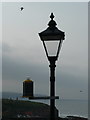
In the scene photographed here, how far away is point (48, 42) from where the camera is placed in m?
6.42

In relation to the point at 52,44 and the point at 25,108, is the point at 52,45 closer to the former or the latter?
the point at 52,44

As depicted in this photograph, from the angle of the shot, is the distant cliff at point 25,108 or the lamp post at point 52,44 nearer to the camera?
the lamp post at point 52,44

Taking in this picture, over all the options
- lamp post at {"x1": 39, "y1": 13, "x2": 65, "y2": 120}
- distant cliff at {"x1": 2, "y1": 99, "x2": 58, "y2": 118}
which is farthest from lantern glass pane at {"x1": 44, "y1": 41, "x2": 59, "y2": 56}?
A: distant cliff at {"x1": 2, "y1": 99, "x2": 58, "y2": 118}

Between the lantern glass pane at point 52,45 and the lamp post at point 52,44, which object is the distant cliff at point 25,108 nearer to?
the lamp post at point 52,44

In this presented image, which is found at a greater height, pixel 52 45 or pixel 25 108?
pixel 52 45

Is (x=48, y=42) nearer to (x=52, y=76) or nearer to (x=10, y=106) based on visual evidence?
(x=52, y=76)

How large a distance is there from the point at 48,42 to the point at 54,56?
0.31 meters

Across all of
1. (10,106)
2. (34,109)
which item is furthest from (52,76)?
(34,109)

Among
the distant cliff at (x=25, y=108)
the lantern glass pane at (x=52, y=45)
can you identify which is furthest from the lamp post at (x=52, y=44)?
A: the distant cliff at (x=25, y=108)

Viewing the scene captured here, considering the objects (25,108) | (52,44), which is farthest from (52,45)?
(25,108)

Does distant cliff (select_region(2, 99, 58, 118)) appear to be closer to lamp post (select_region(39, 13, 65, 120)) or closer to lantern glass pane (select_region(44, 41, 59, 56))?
lamp post (select_region(39, 13, 65, 120))

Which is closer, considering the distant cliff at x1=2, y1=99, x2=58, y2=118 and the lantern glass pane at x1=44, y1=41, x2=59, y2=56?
the lantern glass pane at x1=44, y1=41, x2=59, y2=56

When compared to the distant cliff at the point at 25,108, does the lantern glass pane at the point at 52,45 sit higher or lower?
higher

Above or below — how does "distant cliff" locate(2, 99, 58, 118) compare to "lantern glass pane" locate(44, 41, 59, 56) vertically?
below
